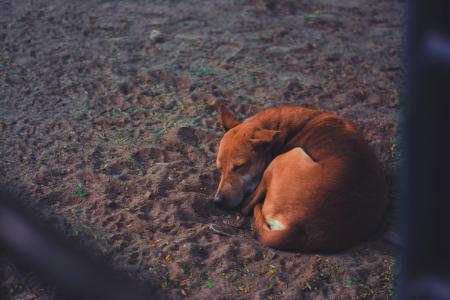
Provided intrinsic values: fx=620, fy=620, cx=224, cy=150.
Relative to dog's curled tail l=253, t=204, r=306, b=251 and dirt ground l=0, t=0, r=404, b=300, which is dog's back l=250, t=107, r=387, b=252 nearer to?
dog's curled tail l=253, t=204, r=306, b=251

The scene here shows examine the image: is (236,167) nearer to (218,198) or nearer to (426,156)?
(218,198)

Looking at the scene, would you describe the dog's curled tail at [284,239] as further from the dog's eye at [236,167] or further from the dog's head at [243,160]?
the dog's eye at [236,167]

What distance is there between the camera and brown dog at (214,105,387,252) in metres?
3.69

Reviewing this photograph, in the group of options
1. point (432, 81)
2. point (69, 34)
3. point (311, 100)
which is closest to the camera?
point (432, 81)

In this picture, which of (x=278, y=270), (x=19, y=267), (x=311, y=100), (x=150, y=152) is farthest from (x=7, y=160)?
(x=19, y=267)

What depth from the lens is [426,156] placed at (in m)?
0.68

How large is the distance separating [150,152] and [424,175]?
4219mm

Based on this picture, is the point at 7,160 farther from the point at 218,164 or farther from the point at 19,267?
the point at 19,267

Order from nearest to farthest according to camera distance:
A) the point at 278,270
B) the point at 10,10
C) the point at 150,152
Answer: the point at 278,270
the point at 150,152
the point at 10,10

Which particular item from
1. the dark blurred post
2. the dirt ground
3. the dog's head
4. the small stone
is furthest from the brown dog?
the dark blurred post

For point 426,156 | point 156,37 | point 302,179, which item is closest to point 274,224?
point 302,179

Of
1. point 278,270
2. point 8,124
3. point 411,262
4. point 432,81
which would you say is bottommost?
point 278,270

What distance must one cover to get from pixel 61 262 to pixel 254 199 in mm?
3691

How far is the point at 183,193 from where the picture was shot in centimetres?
431
